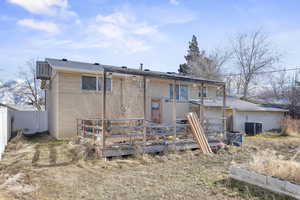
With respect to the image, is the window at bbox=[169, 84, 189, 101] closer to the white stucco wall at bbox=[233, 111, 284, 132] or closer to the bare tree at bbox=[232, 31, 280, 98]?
the white stucco wall at bbox=[233, 111, 284, 132]

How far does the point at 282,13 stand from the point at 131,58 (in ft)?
43.2

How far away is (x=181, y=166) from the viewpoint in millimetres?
6562

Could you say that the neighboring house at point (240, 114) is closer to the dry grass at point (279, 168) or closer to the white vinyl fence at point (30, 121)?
the dry grass at point (279, 168)

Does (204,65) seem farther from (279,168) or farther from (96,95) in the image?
(279,168)

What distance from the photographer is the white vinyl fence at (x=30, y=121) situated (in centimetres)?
1370

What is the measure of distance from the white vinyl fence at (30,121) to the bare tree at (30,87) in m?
13.7

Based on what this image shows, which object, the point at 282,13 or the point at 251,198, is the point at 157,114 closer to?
the point at 282,13

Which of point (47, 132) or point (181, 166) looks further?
point (47, 132)

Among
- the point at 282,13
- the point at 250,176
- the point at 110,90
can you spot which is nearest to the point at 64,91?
the point at 110,90

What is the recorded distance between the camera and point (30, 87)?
91.7 feet

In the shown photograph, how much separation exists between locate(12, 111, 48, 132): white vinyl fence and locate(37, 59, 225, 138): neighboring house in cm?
58

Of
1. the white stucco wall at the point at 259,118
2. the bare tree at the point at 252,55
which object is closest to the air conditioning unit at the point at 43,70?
the white stucco wall at the point at 259,118

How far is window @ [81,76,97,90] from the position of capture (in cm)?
1193

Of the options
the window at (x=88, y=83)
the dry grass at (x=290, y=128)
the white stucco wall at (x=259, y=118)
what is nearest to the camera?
the window at (x=88, y=83)
